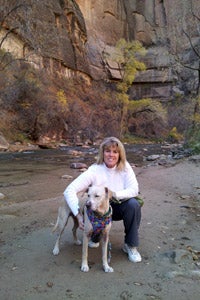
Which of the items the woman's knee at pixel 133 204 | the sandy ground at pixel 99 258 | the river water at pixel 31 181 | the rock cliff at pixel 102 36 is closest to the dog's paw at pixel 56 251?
the sandy ground at pixel 99 258

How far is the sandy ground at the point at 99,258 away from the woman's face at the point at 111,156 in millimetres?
1017

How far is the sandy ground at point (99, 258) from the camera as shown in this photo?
2.26 m

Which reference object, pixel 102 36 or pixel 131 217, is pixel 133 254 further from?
pixel 102 36

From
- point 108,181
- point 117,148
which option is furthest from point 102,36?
point 108,181

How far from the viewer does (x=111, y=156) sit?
299 centimetres

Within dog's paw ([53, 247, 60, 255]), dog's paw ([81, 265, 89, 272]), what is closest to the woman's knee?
dog's paw ([81, 265, 89, 272])

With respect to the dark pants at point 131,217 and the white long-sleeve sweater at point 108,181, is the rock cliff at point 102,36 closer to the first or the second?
the white long-sleeve sweater at point 108,181

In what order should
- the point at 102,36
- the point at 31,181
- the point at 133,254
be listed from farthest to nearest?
the point at 102,36
the point at 31,181
the point at 133,254

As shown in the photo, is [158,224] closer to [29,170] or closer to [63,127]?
[29,170]

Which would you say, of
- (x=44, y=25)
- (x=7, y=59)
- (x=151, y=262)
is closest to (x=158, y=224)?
(x=151, y=262)

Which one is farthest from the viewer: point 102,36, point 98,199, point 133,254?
point 102,36

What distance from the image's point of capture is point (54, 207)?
15.6ft

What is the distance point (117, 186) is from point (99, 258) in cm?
79

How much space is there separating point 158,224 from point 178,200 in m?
1.55
